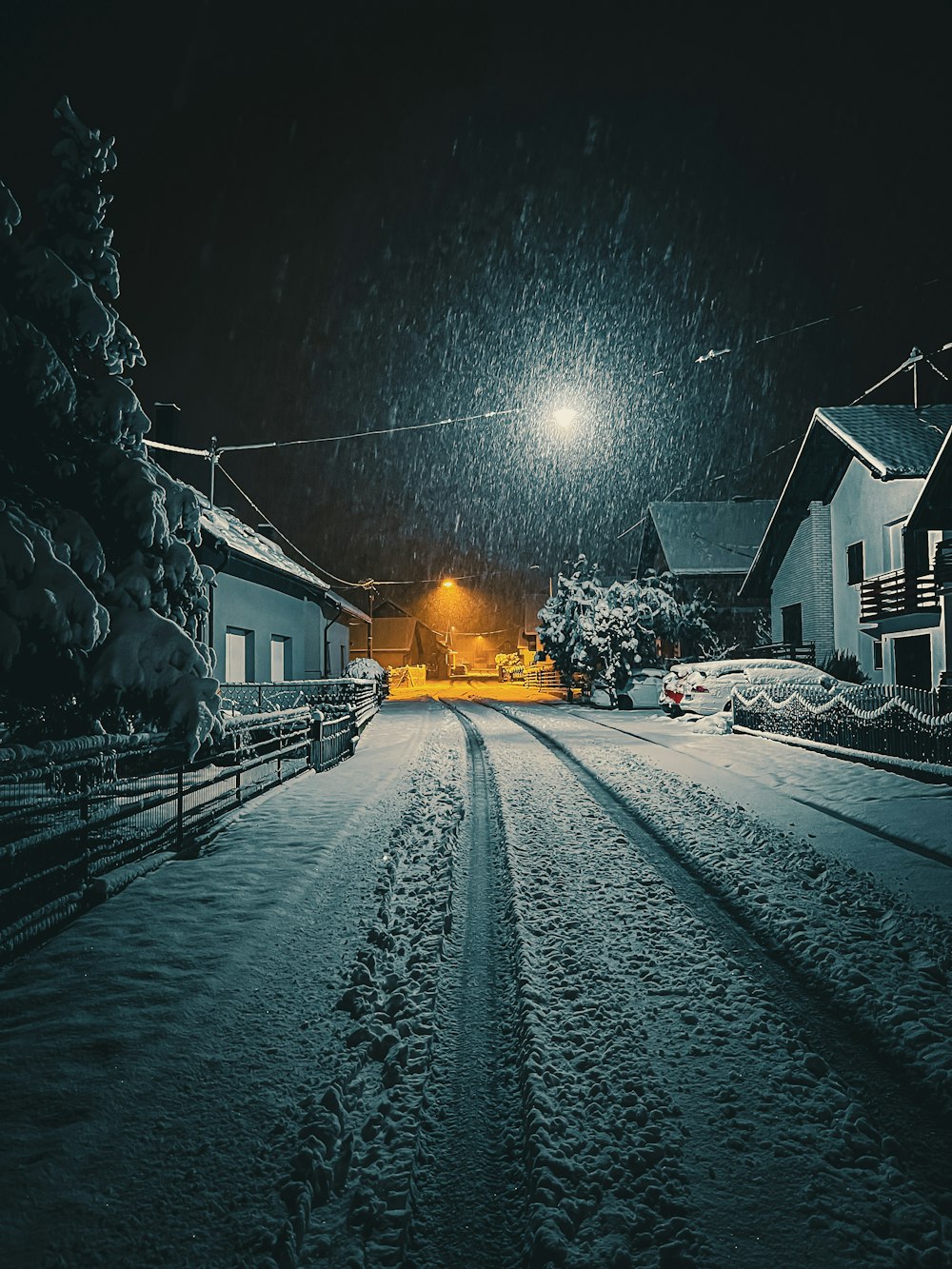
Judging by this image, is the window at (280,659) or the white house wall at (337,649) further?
the white house wall at (337,649)

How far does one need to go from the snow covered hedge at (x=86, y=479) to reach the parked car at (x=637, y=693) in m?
24.4

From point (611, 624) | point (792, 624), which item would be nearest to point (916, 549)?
point (792, 624)

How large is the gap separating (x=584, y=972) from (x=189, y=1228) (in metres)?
2.30

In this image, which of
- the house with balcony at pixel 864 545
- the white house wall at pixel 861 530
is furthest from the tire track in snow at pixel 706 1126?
the white house wall at pixel 861 530

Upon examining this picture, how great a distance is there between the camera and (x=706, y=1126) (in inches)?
105

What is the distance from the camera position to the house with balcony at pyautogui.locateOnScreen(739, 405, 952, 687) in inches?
835

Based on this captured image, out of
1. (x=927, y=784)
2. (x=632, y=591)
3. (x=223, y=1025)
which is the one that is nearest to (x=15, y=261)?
(x=223, y=1025)

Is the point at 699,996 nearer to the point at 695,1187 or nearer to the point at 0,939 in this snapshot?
the point at 695,1187

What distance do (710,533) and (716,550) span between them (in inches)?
66.4

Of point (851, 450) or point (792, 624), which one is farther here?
point (792, 624)

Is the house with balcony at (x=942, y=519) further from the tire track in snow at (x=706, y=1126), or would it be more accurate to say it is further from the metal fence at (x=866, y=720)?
the tire track in snow at (x=706, y=1126)

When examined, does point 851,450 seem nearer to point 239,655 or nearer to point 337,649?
point 239,655

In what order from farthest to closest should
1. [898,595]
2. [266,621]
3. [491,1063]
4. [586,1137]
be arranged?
[898,595], [266,621], [491,1063], [586,1137]

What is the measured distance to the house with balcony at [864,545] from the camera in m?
21.2
